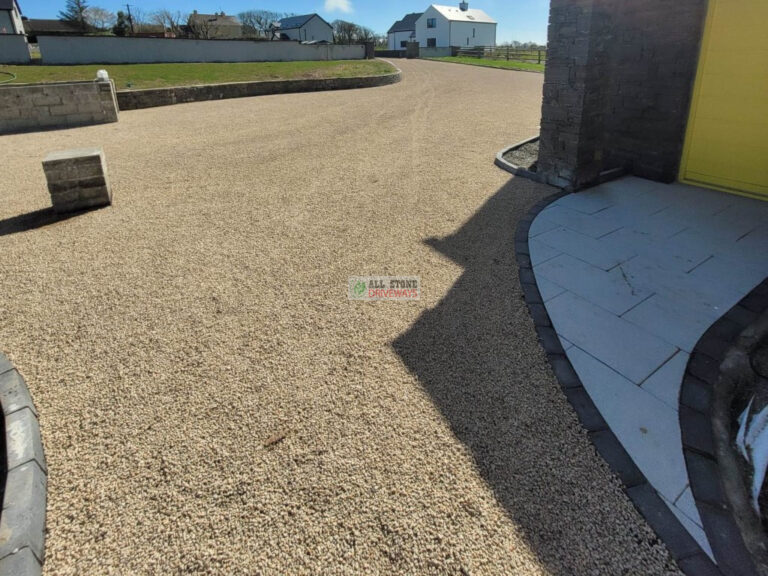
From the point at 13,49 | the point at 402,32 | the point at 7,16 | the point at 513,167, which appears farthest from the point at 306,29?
the point at 513,167

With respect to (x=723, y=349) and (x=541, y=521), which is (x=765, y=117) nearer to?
(x=723, y=349)

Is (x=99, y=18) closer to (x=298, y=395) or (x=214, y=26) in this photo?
(x=214, y=26)

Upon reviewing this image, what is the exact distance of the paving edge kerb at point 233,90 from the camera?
1355 cm

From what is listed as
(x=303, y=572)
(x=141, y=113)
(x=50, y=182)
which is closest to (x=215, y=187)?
(x=50, y=182)

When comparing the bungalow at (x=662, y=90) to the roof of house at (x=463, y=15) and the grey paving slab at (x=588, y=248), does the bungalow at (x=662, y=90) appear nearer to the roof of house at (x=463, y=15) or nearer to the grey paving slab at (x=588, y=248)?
the grey paving slab at (x=588, y=248)

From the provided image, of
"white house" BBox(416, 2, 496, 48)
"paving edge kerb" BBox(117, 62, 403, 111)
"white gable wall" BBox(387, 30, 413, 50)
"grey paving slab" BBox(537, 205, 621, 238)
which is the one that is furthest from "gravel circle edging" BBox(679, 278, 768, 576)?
"white gable wall" BBox(387, 30, 413, 50)

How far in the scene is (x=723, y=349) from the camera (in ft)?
9.75

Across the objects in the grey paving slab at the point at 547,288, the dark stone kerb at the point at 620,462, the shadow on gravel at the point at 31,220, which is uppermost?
the shadow on gravel at the point at 31,220

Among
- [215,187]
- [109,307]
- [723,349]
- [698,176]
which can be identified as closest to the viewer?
[723,349]

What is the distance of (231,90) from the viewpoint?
51.0ft

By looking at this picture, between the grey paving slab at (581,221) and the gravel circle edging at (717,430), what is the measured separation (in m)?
1.61

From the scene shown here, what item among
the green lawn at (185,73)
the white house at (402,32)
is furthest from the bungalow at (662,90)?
the white house at (402,32)

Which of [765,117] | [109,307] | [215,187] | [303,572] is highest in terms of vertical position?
[765,117]

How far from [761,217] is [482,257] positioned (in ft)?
11.4
